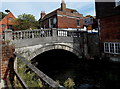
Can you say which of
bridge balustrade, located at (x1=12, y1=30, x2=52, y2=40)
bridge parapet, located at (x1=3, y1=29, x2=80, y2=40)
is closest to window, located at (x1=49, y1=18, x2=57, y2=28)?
bridge parapet, located at (x1=3, y1=29, x2=80, y2=40)

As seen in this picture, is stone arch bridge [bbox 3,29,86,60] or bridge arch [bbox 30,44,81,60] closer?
stone arch bridge [bbox 3,29,86,60]

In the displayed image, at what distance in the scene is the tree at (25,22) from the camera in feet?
68.1

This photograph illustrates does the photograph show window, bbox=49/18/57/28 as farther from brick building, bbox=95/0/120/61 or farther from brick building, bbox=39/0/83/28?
brick building, bbox=95/0/120/61

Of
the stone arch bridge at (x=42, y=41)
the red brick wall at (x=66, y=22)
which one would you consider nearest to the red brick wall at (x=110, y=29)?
the stone arch bridge at (x=42, y=41)

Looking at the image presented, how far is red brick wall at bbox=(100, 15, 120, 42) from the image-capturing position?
12.4 metres

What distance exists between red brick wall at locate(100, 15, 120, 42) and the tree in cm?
1318

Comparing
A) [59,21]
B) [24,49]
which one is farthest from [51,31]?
[59,21]

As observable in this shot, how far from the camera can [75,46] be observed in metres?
12.5

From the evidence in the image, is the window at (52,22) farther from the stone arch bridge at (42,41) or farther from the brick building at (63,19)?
the stone arch bridge at (42,41)

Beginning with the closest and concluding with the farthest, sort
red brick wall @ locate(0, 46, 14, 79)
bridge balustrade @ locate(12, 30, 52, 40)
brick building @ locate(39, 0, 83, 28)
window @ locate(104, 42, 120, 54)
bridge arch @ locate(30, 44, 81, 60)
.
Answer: red brick wall @ locate(0, 46, 14, 79) < bridge balustrade @ locate(12, 30, 52, 40) < bridge arch @ locate(30, 44, 81, 60) < window @ locate(104, 42, 120, 54) < brick building @ locate(39, 0, 83, 28)

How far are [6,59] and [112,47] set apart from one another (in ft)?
38.7

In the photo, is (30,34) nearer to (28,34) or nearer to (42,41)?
(28,34)

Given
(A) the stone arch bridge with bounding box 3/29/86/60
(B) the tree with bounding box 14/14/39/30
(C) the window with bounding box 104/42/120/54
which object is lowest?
(C) the window with bounding box 104/42/120/54

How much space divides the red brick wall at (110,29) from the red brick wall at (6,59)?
11561 millimetres
